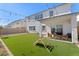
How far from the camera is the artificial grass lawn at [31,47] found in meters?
5.59

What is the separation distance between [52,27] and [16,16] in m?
0.81

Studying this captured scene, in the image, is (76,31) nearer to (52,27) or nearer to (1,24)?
(52,27)

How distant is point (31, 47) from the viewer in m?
5.64

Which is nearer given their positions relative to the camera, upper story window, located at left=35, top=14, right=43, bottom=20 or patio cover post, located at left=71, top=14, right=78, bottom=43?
patio cover post, located at left=71, top=14, right=78, bottom=43

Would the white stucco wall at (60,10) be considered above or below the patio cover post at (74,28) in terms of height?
above

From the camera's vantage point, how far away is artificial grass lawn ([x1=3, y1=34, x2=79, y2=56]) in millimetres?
5586

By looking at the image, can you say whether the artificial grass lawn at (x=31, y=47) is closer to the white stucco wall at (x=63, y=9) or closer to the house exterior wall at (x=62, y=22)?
the house exterior wall at (x=62, y=22)

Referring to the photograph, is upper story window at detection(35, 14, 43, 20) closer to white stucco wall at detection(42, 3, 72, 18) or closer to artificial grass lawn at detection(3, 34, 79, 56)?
white stucco wall at detection(42, 3, 72, 18)

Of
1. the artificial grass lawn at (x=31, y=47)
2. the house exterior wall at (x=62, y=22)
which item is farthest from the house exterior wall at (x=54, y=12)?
the artificial grass lawn at (x=31, y=47)

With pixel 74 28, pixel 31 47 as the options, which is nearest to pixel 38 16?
pixel 31 47

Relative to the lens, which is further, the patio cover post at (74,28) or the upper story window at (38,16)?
the upper story window at (38,16)

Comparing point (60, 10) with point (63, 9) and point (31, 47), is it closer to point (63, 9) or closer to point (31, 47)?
→ point (63, 9)

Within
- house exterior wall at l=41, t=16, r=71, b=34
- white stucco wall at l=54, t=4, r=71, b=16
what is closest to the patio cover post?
house exterior wall at l=41, t=16, r=71, b=34

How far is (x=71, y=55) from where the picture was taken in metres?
5.56
